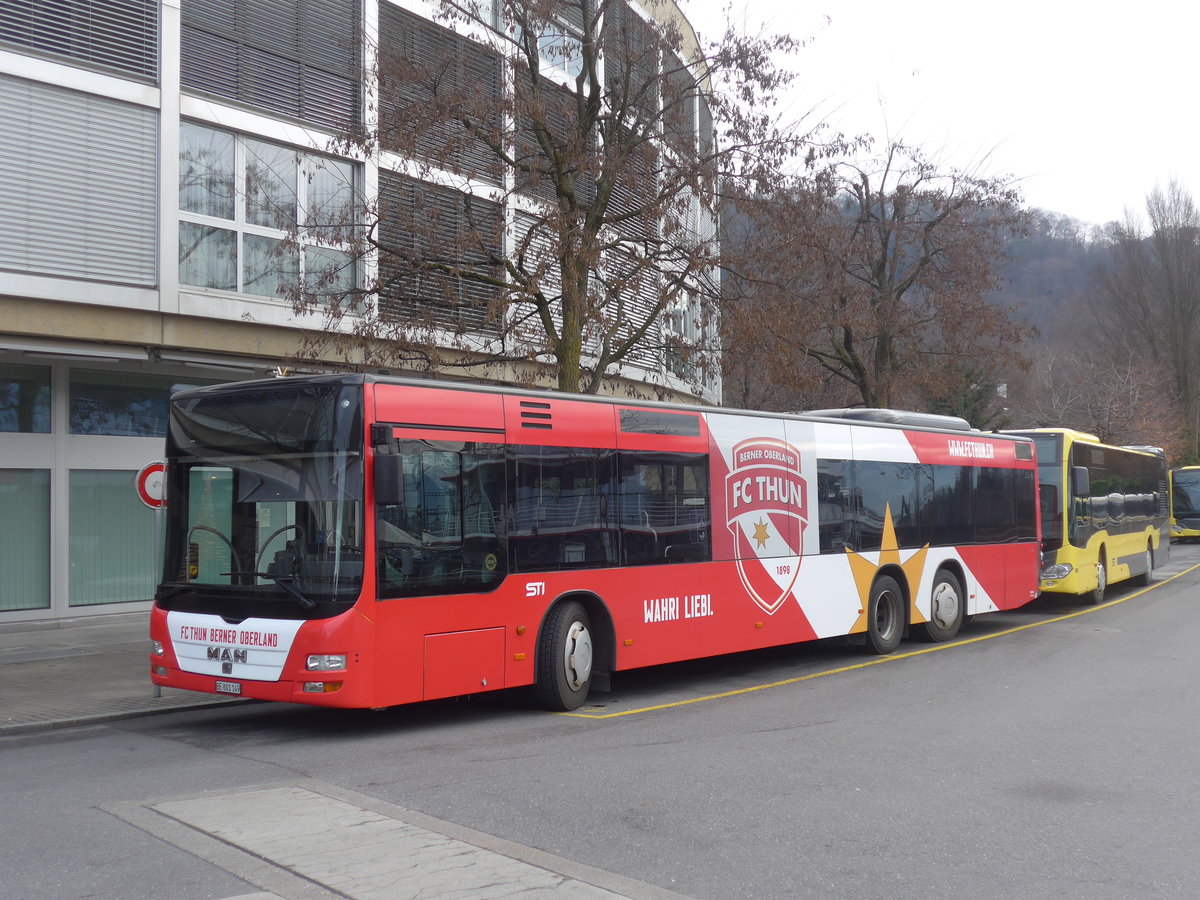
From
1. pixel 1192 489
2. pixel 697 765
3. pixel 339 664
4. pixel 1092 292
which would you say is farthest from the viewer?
pixel 1092 292

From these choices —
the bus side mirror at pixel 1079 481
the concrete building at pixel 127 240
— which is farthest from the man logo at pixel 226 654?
the bus side mirror at pixel 1079 481

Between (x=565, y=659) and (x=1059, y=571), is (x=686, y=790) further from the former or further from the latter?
(x=1059, y=571)

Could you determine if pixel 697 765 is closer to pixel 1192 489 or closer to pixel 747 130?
pixel 747 130

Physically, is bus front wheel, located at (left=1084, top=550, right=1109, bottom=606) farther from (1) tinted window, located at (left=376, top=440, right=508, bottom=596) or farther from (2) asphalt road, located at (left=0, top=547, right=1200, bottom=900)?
(1) tinted window, located at (left=376, top=440, right=508, bottom=596)

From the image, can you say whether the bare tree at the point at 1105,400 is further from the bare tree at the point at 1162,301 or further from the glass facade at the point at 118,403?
the glass facade at the point at 118,403

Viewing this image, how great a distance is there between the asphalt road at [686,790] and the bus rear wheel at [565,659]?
22cm

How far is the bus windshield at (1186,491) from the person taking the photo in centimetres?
4462

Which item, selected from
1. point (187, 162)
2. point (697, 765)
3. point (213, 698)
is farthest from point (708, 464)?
point (187, 162)

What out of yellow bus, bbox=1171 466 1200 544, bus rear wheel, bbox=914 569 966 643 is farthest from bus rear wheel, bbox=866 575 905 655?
yellow bus, bbox=1171 466 1200 544

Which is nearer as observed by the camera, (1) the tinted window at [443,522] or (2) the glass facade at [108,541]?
(1) the tinted window at [443,522]

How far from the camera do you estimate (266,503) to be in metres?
8.66

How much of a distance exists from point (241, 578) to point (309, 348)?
25.1 feet

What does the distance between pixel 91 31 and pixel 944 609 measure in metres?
14.4

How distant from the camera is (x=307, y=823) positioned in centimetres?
609
